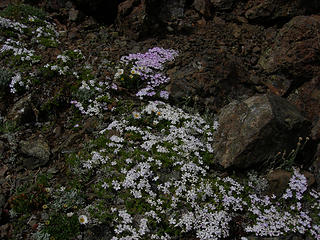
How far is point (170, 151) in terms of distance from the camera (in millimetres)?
5777

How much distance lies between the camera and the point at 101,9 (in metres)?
9.25

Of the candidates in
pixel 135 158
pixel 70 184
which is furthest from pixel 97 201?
pixel 135 158

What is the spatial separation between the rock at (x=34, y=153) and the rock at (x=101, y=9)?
5.15 meters

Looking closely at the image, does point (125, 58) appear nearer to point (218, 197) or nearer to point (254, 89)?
point (254, 89)

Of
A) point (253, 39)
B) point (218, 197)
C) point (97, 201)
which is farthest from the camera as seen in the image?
point (253, 39)

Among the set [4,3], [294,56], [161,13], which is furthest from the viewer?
[4,3]

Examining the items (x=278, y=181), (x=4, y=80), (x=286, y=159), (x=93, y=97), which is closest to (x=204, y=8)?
(x=93, y=97)

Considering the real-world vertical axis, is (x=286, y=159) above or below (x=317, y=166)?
above

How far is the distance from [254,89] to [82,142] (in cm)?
475

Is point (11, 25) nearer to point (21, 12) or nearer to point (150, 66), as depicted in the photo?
point (21, 12)

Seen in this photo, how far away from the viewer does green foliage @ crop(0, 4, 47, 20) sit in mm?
8391

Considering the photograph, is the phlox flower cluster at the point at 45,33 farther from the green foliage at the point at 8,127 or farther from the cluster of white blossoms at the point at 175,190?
the cluster of white blossoms at the point at 175,190

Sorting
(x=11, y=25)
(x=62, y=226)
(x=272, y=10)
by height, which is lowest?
(x=62, y=226)

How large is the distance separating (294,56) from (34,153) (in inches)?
270
